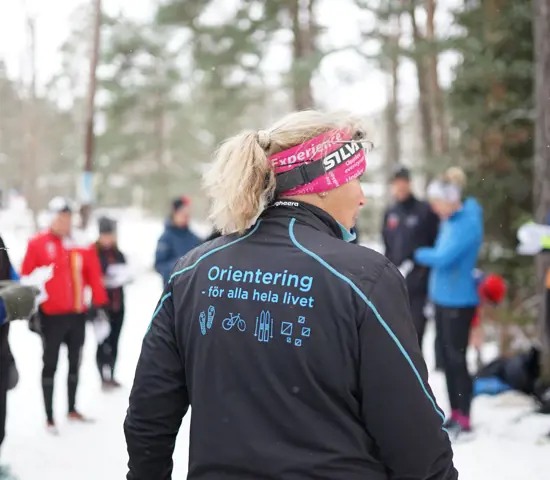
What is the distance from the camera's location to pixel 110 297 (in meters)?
7.65

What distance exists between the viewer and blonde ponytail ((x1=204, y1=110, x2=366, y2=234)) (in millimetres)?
1709

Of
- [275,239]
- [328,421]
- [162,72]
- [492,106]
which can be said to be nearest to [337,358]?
[328,421]

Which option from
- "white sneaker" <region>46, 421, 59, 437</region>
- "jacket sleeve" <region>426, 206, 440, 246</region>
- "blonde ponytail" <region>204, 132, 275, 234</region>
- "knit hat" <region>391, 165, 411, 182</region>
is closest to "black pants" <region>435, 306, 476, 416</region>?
"jacket sleeve" <region>426, 206, 440, 246</region>

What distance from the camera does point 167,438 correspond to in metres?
1.84

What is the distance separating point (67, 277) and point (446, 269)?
3.48 meters

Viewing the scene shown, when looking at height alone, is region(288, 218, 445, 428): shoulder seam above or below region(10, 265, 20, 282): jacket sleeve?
above

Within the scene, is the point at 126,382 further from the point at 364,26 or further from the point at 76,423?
A: the point at 364,26

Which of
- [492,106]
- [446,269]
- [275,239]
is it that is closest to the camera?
[275,239]

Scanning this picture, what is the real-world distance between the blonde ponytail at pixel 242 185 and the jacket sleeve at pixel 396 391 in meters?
0.39

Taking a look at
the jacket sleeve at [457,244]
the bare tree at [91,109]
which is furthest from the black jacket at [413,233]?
the bare tree at [91,109]

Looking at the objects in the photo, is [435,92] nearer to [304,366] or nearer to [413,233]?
[413,233]

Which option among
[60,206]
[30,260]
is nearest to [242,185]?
[30,260]

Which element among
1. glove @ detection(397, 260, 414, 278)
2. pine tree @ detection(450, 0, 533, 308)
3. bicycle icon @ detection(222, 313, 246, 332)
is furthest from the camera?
pine tree @ detection(450, 0, 533, 308)

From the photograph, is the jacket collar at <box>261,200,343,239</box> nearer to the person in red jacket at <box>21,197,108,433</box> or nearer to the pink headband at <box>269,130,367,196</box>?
the pink headband at <box>269,130,367,196</box>
